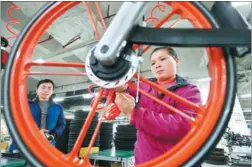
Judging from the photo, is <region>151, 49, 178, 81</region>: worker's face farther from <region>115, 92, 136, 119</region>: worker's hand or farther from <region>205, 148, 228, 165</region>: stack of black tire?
<region>205, 148, 228, 165</region>: stack of black tire

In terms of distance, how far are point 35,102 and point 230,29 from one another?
5.95 feet

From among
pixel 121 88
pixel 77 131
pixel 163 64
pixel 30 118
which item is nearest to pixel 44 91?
pixel 163 64

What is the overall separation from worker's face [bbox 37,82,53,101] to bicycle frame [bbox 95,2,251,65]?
5.18ft

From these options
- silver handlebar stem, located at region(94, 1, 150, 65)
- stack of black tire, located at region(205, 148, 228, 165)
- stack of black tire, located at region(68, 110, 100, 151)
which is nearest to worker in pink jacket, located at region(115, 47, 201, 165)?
silver handlebar stem, located at region(94, 1, 150, 65)

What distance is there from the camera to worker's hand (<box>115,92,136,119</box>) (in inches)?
26.8

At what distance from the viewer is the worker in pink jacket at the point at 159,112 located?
747 mm

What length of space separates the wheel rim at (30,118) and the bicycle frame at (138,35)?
0.06 m

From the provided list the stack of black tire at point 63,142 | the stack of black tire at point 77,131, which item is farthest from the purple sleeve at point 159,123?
the stack of black tire at point 63,142

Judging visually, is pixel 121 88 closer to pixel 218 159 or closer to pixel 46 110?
pixel 46 110

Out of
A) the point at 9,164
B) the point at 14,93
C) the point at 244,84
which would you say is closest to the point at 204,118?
the point at 14,93

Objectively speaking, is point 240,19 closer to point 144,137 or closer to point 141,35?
point 141,35

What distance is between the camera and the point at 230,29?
1.81 feet

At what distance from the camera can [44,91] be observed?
2.03m

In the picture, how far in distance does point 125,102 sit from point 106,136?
3.86 m
